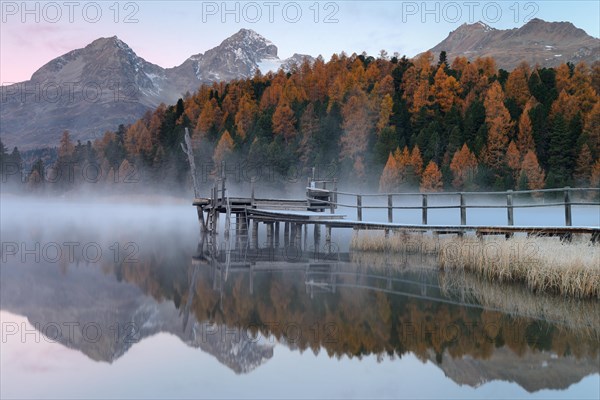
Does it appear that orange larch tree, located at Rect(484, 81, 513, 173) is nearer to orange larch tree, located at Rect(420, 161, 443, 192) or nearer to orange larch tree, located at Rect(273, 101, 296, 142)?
orange larch tree, located at Rect(420, 161, 443, 192)

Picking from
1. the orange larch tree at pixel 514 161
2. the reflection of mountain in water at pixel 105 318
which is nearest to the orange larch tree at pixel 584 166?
the orange larch tree at pixel 514 161

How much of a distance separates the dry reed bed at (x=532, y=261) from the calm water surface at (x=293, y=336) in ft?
1.77

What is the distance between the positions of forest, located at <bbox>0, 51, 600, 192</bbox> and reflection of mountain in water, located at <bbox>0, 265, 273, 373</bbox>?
50871 mm

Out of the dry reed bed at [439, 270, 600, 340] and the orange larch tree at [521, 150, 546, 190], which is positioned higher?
the orange larch tree at [521, 150, 546, 190]

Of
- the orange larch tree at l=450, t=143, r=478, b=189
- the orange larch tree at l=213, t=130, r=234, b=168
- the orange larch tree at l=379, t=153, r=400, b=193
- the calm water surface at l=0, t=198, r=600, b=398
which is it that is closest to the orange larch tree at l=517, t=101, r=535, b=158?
the orange larch tree at l=450, t=143, r=478, b=189

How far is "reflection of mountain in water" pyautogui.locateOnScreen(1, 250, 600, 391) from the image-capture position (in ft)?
32.4

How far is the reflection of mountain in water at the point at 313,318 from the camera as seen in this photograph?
987 centimetres

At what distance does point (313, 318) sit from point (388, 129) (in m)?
63.0

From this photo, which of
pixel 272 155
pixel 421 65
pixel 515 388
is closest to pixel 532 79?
pixel 421 65

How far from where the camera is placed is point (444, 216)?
174ft

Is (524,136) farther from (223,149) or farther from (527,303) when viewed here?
(527,303)

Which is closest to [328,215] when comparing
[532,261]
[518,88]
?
[532,261]

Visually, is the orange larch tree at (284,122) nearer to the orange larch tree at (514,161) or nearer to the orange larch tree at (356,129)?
the orange larch tree at (356,129)

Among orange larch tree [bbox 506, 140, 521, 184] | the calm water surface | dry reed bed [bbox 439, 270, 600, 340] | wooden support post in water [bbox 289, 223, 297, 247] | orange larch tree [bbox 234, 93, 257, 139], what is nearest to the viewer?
the calm water surface
